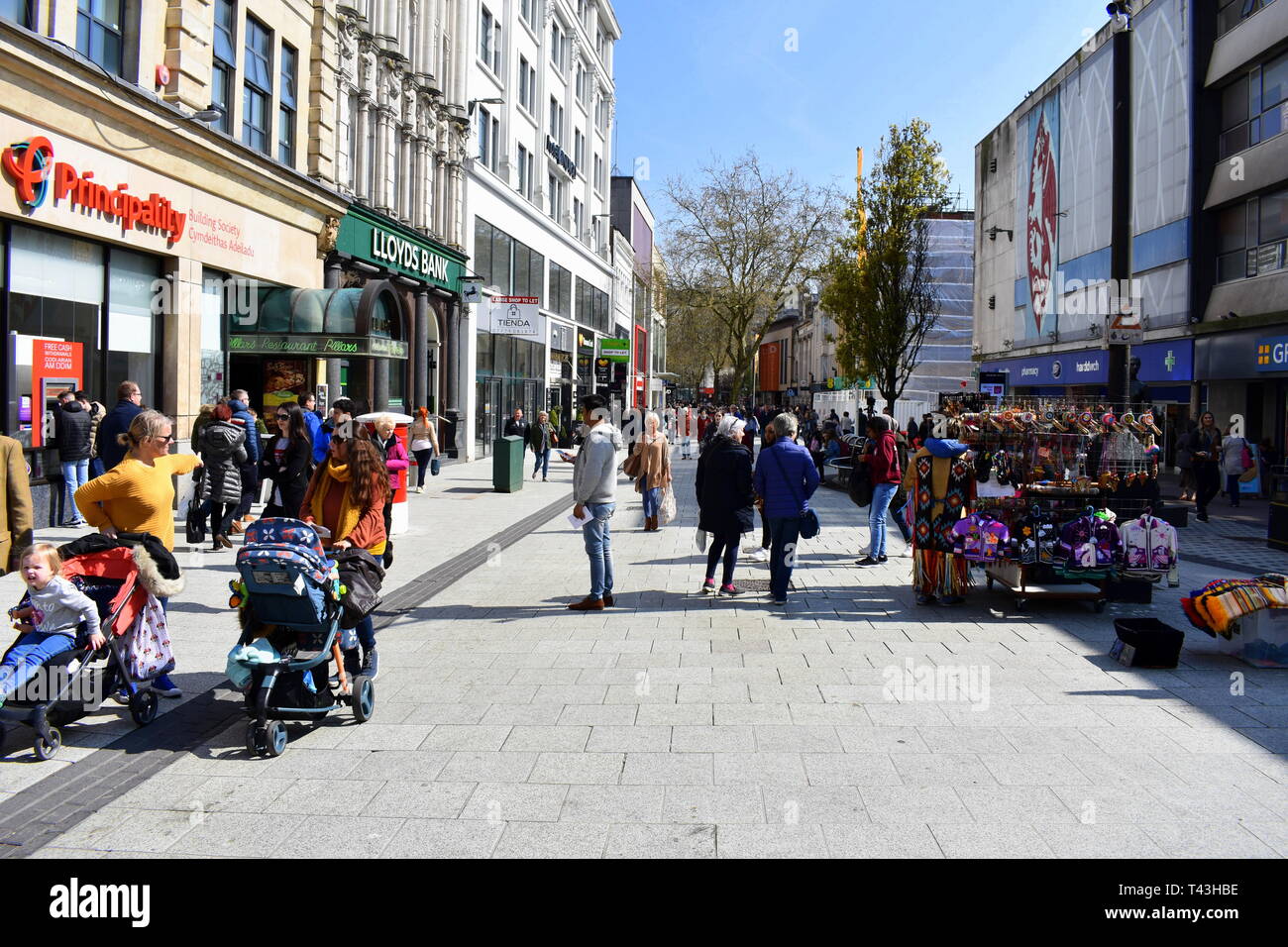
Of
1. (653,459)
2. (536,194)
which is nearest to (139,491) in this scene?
(653,459)

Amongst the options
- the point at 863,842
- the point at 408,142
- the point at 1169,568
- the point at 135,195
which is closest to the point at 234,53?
the point at 135,195

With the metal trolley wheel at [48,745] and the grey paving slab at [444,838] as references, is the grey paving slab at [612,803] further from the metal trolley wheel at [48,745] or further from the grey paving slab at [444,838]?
the metal trolley wheel at [48,745]

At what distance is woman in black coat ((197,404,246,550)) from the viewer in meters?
11.9

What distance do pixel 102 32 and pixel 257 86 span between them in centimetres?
441

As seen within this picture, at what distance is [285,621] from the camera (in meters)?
5.75

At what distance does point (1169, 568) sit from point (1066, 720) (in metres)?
3.99

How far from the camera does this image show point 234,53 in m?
17.5

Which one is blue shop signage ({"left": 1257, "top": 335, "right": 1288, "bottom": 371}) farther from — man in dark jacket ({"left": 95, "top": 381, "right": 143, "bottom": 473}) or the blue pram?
Answer: the blue pram

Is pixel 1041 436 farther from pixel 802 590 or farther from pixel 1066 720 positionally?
pixel 1066 720

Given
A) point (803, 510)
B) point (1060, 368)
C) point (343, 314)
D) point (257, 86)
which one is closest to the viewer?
point (803, 510)

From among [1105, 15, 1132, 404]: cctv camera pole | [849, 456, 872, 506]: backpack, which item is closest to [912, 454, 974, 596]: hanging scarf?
[849, 456, 872, 506]: backpack

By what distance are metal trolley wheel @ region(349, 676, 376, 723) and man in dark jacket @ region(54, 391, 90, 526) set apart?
336 inches

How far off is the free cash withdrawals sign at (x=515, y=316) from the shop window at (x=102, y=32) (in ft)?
50.6

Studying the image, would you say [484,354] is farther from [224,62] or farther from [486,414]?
[224,62]
